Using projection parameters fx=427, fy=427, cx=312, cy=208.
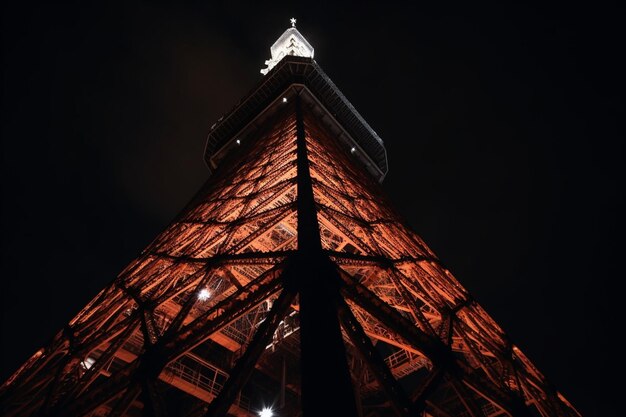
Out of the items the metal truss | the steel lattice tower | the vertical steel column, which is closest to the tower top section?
the steel lattice tower

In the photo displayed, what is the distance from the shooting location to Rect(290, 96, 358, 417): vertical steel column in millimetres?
3977

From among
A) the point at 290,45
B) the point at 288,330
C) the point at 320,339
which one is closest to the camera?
the point at 320,339

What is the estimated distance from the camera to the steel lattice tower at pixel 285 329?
501 cm

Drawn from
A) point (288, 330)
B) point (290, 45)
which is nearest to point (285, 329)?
point (288, 330)

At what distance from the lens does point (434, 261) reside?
13.1 metres

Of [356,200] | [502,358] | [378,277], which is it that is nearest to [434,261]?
[378,277]

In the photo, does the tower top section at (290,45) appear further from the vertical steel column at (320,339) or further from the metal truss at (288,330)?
the vertical steel column at (320,339)

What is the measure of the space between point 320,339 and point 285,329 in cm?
1011

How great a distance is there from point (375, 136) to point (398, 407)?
3385 cm

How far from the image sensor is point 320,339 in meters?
4.52

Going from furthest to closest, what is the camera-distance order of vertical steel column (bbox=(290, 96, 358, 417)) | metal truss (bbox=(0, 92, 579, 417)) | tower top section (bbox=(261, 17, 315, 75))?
1. tower top section (bbox=(261, 17, 315, 75))
2. metal truss (bbox=(0, 92, 579, 417))
3. vertical steel column (bbox=(290, 96, 358, 417))

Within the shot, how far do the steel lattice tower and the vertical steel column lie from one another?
2 cm

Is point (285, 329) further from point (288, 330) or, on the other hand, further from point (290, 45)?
point (290, 45)

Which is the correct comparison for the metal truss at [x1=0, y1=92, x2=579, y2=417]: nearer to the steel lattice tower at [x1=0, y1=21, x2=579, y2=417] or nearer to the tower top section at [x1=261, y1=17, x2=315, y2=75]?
the steel lattice tower at [x1=0, y1=21, x2=579, y2=417]
